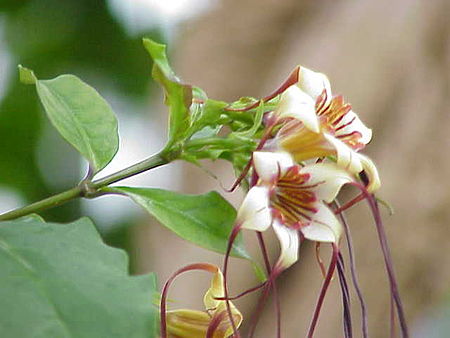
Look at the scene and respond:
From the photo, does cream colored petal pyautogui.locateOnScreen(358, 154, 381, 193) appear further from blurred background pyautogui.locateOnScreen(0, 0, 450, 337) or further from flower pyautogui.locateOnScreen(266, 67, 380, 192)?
blurred background pyautogui.locateOnScreen(0, 0, 450, 337)

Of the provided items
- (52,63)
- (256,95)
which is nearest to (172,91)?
(52,63)

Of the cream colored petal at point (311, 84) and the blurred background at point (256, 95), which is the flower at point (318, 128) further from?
the blurred background at point (256, 95)

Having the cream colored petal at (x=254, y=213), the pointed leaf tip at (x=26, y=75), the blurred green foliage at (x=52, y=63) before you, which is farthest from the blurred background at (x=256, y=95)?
the cream colored petal at (x=254, y=213)

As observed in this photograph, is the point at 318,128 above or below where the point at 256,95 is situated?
above

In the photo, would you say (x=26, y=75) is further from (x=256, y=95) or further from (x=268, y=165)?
(x=256, y=95)

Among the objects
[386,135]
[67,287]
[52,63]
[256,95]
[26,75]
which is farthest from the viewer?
[256,95]

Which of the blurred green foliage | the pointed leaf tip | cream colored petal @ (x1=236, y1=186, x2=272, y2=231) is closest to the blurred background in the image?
the blurred green foliage

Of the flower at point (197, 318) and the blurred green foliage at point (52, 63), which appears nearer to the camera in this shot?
the flower at point (197, 318)

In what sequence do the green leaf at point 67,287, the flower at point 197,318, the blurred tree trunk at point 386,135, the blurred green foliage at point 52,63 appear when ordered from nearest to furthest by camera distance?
the green leaf at point 67,287, the flower at point 197,318, the blurred green foliage at point 52,63, the blurred tree trunk at point 386,135
